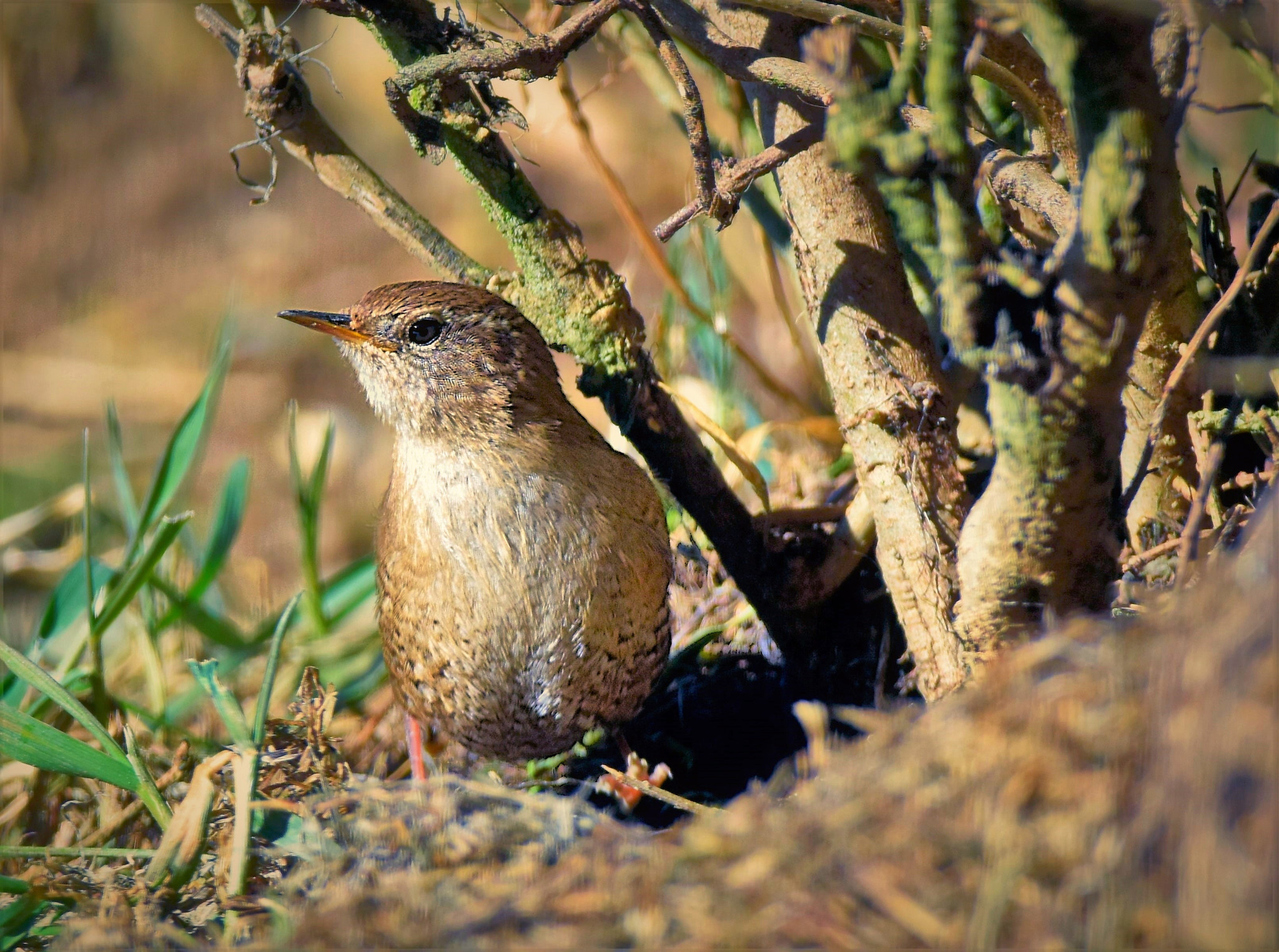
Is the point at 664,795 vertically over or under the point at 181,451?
under

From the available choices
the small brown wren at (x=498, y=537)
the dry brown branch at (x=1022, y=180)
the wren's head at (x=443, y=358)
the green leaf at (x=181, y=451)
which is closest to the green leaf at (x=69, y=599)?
the green leaf at (x=181, y=451)

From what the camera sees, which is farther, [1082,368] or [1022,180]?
[1022,180]

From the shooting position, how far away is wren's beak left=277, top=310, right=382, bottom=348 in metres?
2.65

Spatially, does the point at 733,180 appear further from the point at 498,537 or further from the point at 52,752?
the point at 52,752

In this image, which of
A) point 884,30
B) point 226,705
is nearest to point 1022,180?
point 884,30

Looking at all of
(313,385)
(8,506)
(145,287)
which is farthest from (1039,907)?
(145,287)

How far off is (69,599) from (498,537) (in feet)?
5.29

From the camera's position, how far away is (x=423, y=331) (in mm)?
2650

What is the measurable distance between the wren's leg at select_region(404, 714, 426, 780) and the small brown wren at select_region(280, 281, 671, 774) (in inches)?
4.8

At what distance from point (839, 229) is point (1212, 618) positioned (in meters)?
1.37

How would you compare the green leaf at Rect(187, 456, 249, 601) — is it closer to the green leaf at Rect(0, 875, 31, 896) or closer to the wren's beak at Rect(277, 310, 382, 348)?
the wren's beak at Rect(277, 310, 382, 348)

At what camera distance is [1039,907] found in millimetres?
1160

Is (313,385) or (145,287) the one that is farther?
(145,287)

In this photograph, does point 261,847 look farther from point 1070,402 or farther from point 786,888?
point 1070,402
